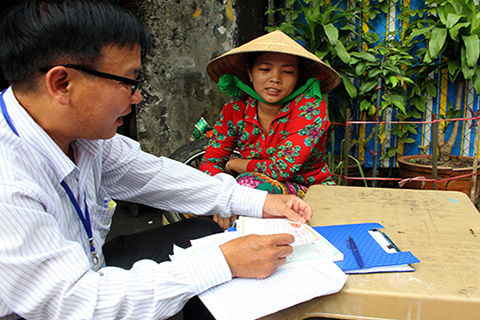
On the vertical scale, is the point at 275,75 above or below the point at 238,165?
above

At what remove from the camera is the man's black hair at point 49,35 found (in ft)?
2.99

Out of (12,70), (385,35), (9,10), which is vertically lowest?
(12,70)

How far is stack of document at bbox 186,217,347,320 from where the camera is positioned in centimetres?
77

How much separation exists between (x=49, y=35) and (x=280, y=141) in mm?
1464

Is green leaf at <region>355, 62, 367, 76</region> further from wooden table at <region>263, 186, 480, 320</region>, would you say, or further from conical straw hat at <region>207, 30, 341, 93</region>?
wooden table at <region>263, 186, 480, 320</region>

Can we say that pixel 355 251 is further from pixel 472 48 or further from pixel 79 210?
pixel 472 48

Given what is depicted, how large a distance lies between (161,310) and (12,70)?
0.73 metres

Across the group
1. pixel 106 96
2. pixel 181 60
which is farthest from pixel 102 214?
pixel 181 60

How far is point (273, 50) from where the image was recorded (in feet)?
6.45

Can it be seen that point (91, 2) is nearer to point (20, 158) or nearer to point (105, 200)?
point (20, 158)

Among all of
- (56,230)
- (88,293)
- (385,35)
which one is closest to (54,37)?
(56,230)

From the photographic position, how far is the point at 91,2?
0.98m

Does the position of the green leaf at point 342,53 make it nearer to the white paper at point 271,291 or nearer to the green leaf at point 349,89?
the green leaf at point 349,89

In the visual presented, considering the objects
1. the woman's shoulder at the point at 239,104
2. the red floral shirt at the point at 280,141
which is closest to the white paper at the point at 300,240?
the red floral shirt at the point at 280,141
